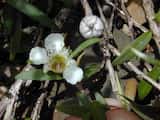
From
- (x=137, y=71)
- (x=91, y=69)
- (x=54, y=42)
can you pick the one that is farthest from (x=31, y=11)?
(x=137, y=71)

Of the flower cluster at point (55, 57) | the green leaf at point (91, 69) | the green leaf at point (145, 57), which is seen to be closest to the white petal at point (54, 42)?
the flower cluster at point (55, 57)

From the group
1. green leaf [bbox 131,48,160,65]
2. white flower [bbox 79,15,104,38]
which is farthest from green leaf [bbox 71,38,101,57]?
green leaf [bbox 131,48,160,65]

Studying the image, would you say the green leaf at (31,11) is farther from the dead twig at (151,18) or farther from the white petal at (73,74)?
the dead twig at (151,18)

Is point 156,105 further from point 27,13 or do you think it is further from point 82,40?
point 27,13

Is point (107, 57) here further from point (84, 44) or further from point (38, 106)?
point (38, 106)

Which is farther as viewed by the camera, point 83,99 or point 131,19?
point 131,19

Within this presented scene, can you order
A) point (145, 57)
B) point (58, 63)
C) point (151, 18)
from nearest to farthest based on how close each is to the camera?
1. point (145, 57)
2. point (58, 63)
3. point (151, 18)

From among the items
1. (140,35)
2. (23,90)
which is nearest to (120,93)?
(140,35)

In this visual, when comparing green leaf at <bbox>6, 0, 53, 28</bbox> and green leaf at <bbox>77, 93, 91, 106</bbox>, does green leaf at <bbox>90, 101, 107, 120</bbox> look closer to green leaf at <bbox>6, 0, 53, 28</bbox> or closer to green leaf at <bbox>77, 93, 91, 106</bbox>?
green leaf at <bbox>77, 93, 91, 106</bbox>
